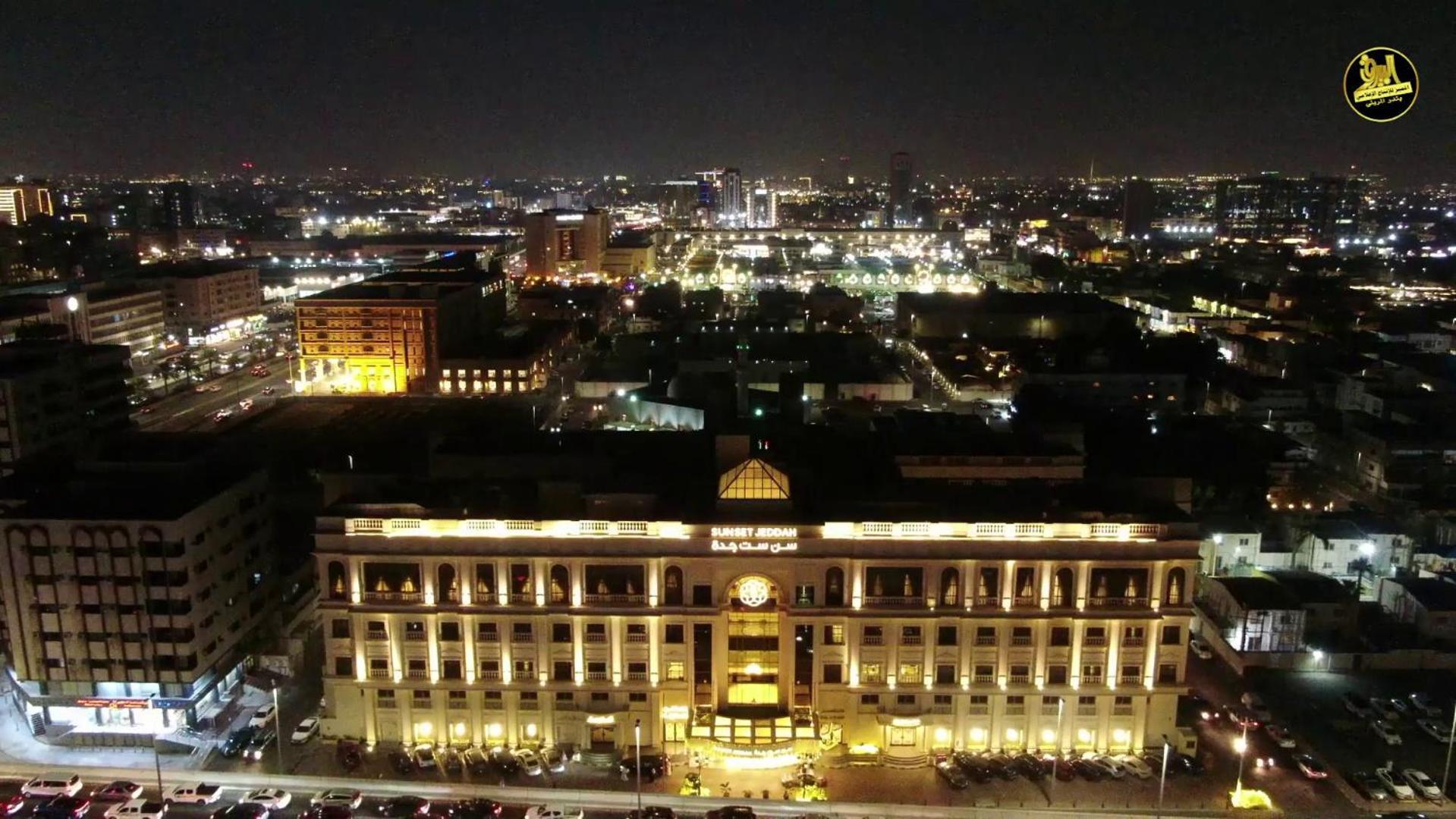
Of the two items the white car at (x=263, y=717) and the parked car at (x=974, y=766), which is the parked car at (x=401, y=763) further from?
the parked car at (x=974, y=766)

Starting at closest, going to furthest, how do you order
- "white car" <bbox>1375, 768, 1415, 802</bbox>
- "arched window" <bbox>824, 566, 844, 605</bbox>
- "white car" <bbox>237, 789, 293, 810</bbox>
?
"white car" <bbox>237, 789, 293, 810</bbox> → "white car" <bbox>1375, 768, 1415, 802</bbox> → "arched window" <bbox>824, 566, 844, 605</bbox>

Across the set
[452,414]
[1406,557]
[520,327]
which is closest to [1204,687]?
[1406,557]

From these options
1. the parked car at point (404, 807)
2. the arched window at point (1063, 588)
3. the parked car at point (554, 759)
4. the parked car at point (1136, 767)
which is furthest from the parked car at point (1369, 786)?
the parked car at point (404, 807)

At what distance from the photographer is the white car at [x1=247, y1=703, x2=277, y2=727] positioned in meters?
38.8

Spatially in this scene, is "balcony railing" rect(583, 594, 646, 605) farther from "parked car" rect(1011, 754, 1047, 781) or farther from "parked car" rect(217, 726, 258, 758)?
"parked car" rect(1011, 754, 1047, 781)

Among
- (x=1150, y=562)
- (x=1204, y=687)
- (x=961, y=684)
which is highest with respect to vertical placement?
(x=1150, y=562)

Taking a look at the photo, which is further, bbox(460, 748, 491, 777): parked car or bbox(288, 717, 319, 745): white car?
bbox(288, 717, 319, 745): white car

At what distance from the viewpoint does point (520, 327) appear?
423 ft

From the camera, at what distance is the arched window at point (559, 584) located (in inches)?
1426

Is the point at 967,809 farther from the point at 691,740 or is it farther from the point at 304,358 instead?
the point at 304,358

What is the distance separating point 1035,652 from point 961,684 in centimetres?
298

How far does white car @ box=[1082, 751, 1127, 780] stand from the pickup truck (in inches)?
1214

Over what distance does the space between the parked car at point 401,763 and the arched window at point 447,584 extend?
5967 mm

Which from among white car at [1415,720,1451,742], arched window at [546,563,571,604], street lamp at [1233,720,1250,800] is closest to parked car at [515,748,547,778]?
arched window at [546,563,571,604]
